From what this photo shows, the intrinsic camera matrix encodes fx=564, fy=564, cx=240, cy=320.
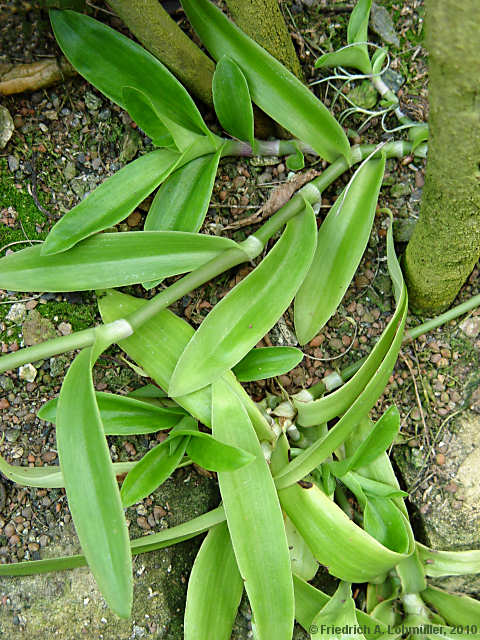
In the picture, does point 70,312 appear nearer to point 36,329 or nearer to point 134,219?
point 36,329

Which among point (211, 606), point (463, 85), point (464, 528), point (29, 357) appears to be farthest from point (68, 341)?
point (464, 528)

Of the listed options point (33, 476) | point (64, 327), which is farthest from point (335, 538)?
point (64, 327)

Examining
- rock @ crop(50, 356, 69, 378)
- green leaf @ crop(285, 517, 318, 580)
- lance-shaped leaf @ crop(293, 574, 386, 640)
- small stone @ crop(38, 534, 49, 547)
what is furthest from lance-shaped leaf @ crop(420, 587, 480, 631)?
rock @ crop(50, 356, 69, 378)

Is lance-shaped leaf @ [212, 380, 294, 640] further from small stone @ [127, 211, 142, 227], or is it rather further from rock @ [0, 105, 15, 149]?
rock @ [0, 105, 15, 149]

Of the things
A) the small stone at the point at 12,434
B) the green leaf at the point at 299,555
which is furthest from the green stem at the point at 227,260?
the green leaf at the point at 299,555

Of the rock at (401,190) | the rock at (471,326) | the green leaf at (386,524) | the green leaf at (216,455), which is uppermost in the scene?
the rock at (401,190)

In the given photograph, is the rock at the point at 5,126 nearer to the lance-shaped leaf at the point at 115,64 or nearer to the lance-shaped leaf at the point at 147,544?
the lance-shaped leaf at the point at 115,64
